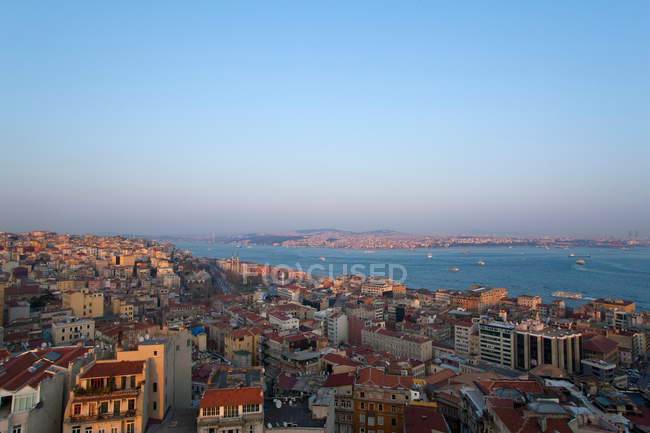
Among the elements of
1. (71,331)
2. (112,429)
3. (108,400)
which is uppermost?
(108,400)

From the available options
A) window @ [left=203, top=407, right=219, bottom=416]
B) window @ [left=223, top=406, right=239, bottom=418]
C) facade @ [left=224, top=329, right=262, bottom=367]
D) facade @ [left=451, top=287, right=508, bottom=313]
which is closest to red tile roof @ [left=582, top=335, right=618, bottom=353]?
facade @ [left=451, top=287, right=508, bottom=313]

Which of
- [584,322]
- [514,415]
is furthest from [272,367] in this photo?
[584,322]

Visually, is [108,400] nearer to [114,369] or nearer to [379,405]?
[114,369]

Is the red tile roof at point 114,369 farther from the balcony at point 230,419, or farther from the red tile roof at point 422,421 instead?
the red tile roof at point 422,421

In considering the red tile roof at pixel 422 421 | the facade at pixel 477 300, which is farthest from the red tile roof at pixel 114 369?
the facade at pixel 477 300

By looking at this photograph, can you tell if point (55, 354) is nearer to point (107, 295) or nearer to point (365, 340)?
point (365, 340)

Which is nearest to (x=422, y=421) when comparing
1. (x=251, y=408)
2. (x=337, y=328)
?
(x=251, y=408)
